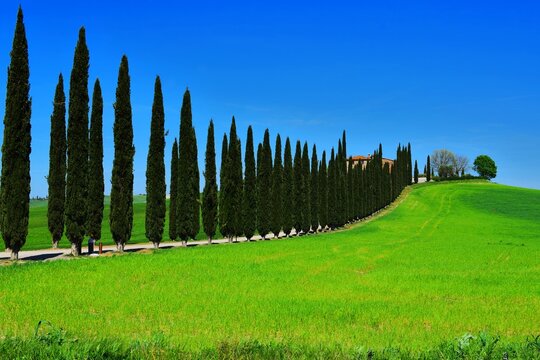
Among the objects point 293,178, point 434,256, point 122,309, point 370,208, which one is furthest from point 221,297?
point 370,208

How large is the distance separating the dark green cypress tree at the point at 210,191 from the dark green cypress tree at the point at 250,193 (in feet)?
→ 12.3

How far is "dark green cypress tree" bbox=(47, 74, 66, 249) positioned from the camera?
34.9 meters

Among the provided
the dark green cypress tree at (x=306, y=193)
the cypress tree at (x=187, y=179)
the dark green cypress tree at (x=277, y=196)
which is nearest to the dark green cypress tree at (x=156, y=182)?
the cypress tree at (x=187, y=179)

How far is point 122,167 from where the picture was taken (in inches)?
1403

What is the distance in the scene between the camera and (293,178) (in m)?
59.3

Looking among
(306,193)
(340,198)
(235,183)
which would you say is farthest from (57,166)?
(340,198)

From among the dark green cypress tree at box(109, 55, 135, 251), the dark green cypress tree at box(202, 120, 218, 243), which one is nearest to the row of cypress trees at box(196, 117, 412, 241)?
the dark green cypress tree at box(202, 120, 218, 243)

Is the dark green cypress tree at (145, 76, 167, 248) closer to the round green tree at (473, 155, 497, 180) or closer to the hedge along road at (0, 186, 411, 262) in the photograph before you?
the hedge along road at (0, 186, 411, 262)

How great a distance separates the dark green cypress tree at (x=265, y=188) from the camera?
52.3m

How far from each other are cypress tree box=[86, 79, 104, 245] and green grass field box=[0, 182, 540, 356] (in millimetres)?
10047

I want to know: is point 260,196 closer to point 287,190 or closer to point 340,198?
point 287,190

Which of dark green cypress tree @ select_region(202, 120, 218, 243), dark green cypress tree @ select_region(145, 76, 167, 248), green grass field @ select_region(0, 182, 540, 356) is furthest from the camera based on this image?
dark green cypress tree @ select_region(202, 120, 218, 243)

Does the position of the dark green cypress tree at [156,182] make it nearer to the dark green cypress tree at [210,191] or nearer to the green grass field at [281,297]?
the dark green cypress tree at [210,191]

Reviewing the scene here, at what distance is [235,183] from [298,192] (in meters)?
12.6
